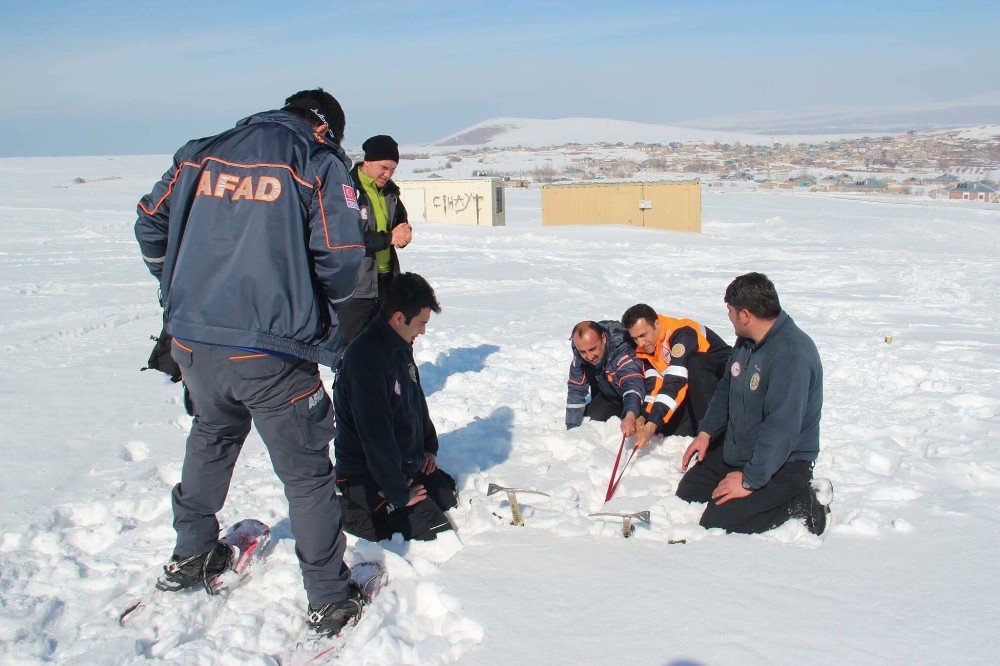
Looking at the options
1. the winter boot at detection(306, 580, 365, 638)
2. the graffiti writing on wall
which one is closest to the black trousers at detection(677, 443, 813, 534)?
the winter boot at detection(306, 580, 365, 638)

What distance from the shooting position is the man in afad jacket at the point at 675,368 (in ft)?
14.4

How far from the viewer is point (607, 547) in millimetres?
3094

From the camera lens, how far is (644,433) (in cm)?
416

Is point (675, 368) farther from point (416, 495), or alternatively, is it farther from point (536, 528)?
point (416, 495)

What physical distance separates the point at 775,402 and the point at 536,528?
120 centimetres

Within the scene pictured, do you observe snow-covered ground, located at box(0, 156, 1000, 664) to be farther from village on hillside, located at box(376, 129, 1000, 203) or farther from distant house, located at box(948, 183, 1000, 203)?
village on hillside, located at box(376, 129, 1000, 203)

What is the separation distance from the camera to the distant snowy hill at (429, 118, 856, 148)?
106 meters

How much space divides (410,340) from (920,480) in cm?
267

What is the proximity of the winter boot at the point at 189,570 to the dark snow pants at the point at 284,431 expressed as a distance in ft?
0.76

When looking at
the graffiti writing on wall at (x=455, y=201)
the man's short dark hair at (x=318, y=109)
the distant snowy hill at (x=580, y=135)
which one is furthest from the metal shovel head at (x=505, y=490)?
the distant snowy hill at (x=580, y=135)

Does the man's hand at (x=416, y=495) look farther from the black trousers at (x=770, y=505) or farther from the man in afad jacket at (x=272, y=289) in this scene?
the black trousers at (x=770, y=505)

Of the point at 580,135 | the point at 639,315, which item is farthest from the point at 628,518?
the point at 580,135

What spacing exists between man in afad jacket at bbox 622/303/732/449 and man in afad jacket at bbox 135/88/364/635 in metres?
2.23

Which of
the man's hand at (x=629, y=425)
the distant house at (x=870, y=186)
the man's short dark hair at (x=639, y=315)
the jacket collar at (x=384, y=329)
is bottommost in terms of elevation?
the man's hand at (x=629, y=425)
